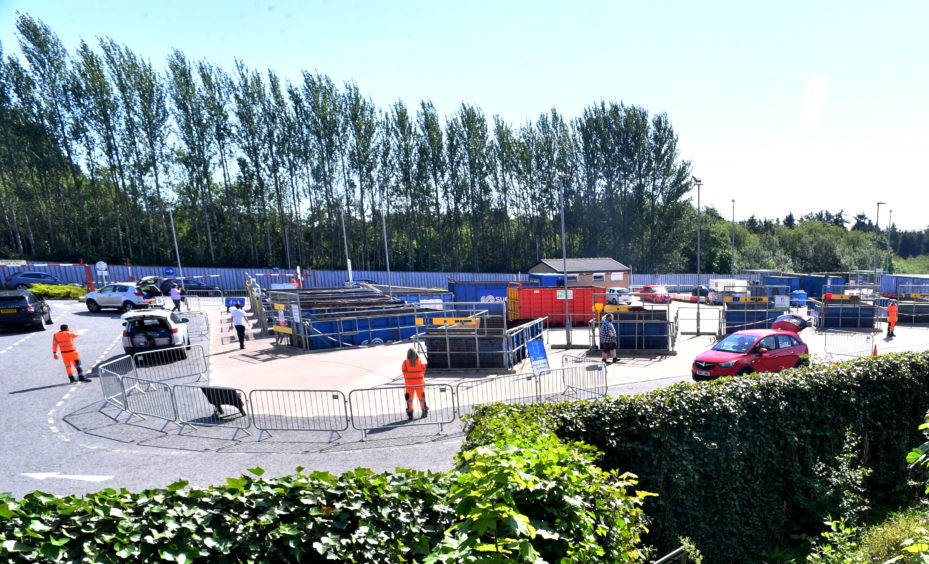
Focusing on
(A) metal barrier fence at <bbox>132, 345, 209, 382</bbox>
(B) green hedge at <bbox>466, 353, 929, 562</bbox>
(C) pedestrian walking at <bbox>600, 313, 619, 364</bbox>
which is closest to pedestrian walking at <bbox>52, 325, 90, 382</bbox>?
(A) metal barrier fence at <bbox>132, 345, 209, 382</bbox>

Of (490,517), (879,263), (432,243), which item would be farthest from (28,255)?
(879,263)

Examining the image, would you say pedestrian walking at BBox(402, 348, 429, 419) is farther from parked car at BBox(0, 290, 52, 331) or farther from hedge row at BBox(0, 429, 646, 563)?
parked car at BBox(0, 290, 52, 331)

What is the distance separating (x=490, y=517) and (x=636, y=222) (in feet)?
178

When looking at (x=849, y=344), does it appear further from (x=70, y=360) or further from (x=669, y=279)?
(x=669, y=279)

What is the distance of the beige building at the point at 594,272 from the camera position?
27812 mm

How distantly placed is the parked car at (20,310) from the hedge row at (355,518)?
1978 cm

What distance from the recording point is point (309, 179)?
159 ft

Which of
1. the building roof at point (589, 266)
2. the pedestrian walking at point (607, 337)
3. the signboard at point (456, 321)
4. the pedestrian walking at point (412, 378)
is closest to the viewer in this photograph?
the pedestrian walking at point (412, 378)

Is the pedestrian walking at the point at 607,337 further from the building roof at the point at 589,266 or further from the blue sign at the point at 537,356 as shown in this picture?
the building roof at the point at 589,266

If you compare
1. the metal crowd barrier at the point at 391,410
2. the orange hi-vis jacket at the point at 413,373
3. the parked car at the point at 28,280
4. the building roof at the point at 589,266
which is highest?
the parked car at the point at 28,280

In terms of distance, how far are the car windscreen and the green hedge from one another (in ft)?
12.8

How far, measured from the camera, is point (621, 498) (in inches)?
138

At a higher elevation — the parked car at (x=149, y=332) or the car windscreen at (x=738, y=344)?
the parked car at (x=149, y=332)

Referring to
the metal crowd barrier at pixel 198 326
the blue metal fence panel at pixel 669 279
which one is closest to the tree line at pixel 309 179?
the blue metal fence panel at pixel 669 279
